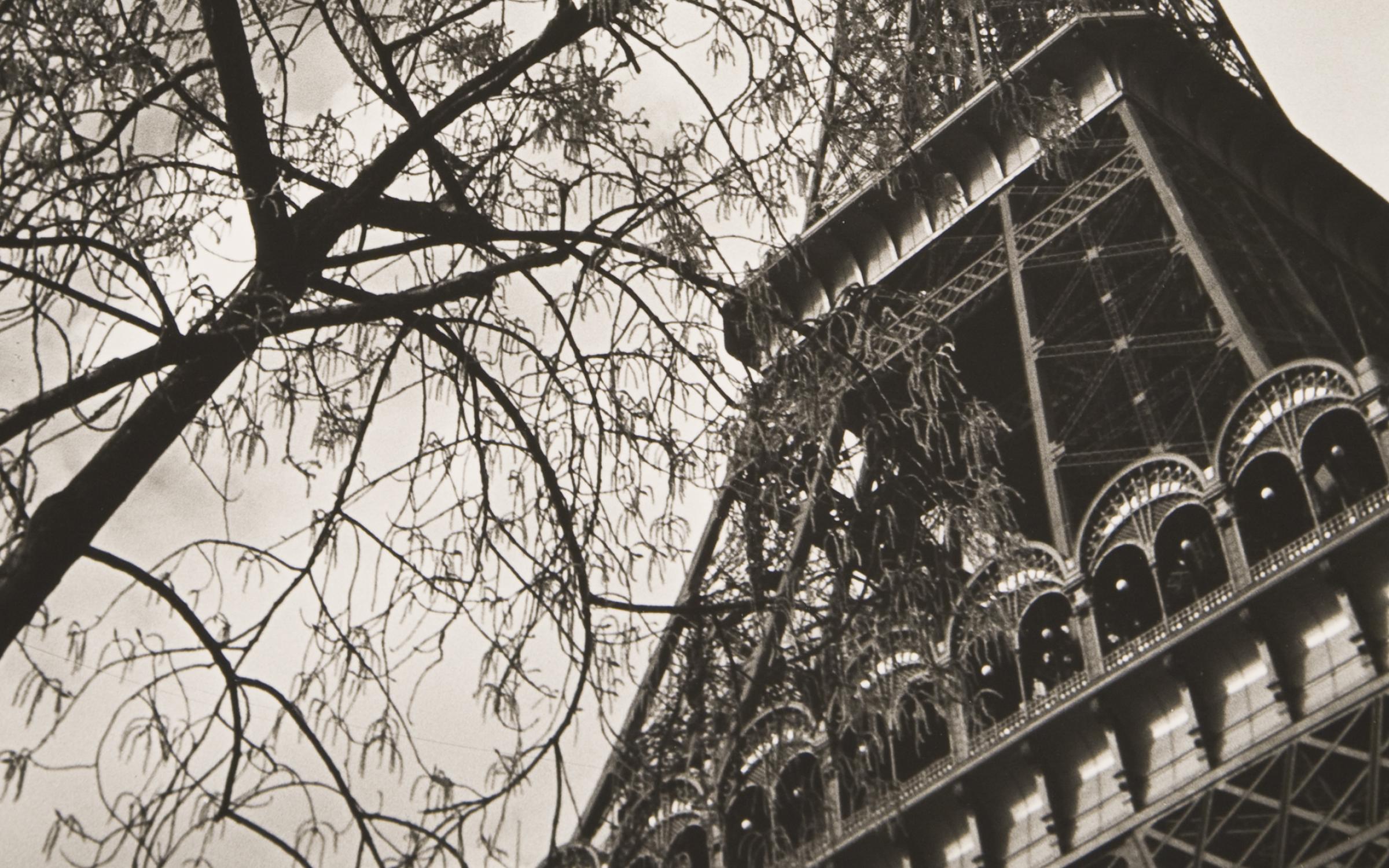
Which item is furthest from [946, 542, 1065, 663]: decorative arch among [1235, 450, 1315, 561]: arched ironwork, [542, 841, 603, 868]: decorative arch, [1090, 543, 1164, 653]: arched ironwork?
[1090, 543, 1164, 653]: arched ironwork

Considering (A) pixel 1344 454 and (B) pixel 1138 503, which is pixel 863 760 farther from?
(B) pixel 1138 503

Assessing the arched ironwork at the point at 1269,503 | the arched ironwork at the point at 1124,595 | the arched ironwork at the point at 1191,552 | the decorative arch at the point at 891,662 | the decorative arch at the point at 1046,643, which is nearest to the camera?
the decorative arch at the point at 891,662

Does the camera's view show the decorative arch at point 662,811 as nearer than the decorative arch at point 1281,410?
Yes

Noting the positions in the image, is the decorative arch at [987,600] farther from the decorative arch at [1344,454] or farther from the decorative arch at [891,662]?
the decorative arch at [1344,454]

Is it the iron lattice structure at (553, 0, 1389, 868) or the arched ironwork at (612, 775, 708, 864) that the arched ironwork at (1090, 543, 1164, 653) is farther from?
the arched ironwork at (612, 775, 708, 864)

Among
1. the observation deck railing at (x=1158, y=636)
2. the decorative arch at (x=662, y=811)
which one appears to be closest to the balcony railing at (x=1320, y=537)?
the observation deck railing at (x=1158, y=636)

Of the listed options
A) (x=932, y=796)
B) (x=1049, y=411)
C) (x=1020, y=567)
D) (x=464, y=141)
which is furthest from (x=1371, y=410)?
(x=464, y=141)
